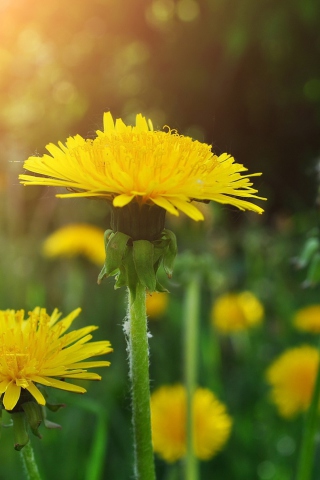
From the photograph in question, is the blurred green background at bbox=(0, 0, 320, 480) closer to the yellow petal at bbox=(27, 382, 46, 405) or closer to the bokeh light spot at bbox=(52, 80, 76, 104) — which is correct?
the bokeh light spot at bbox=(52, 80, 76, 104)

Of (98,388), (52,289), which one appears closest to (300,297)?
(52,289)

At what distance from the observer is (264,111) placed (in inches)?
287

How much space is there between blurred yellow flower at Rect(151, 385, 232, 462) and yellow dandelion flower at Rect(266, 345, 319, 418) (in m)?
0.22

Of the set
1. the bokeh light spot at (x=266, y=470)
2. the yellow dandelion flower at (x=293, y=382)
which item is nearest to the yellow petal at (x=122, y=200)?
the yellow dandelion flower at (x=293, y=382)

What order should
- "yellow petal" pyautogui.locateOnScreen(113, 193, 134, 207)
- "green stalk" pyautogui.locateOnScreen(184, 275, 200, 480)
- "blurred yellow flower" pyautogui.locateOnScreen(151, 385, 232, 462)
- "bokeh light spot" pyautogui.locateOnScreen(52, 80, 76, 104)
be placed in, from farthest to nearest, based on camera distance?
"bokeh light spot" pyautogui.locateOnScreen(52, 80, 76, 104)
"blurred yellow flower" pyautogui.locateOnScreen(151, 385, 232, 462)
"green stalk" pyautogui.locateOnScreen(184, 275, 200, 480)
"yellow petal" pyautogui.locateOnScreen(113, 193, 134, 207)

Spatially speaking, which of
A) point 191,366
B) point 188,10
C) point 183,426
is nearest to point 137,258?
point 191,366

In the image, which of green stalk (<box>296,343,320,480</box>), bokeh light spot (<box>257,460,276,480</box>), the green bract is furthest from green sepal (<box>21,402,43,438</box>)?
bokeh light spot (<box>257,460,276,480</box>)

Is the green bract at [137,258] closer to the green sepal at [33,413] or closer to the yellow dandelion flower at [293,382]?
the green sepal at [33,413]

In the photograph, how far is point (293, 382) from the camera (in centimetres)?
193

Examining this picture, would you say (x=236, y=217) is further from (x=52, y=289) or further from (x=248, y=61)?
(x=248, y=61)

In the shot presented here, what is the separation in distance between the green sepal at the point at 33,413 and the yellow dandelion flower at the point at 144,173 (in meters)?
0.24

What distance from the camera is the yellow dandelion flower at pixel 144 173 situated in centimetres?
69

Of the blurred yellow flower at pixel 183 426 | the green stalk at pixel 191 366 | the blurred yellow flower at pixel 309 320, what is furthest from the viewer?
the blurred yellow flower at pixel 309 320

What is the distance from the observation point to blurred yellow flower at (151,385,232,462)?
169cm
